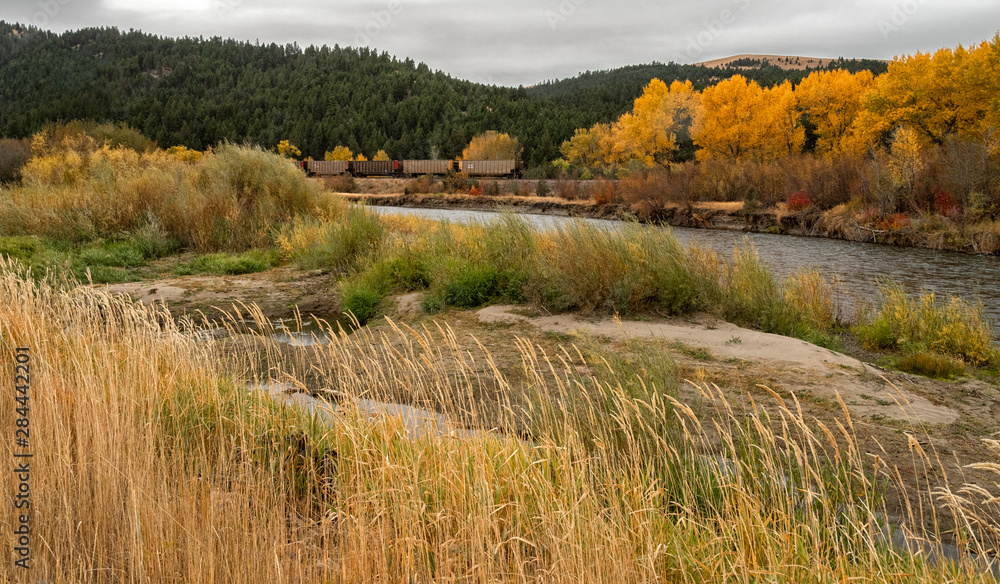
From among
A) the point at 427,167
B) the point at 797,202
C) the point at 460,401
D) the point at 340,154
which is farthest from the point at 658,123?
the point at 340,154

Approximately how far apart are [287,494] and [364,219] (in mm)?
11542

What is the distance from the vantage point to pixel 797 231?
1197 inches

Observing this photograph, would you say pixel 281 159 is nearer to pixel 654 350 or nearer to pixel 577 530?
pixel 654 350

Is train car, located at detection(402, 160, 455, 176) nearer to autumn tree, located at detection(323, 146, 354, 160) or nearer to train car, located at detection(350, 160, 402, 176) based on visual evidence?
train car, located at detection(350, 160, 402, 176)

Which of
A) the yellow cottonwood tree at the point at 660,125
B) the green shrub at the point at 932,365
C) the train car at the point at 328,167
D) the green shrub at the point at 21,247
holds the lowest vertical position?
the green shrub at the point at 932,365

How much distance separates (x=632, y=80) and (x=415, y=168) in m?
71.9

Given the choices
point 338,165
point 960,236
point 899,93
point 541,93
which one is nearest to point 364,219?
point 960,236

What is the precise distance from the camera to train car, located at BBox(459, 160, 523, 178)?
6994 cm

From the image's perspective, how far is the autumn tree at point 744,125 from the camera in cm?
5144

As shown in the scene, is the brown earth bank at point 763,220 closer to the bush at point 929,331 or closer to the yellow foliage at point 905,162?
the yellow foliage at point 905,162

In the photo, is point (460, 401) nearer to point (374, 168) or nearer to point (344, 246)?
point (344, 246)

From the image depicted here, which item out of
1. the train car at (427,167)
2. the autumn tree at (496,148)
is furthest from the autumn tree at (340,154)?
the autumn tree at (496,148)

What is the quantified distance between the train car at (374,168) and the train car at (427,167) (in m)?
1.20

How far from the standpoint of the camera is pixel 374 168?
76562 mm
